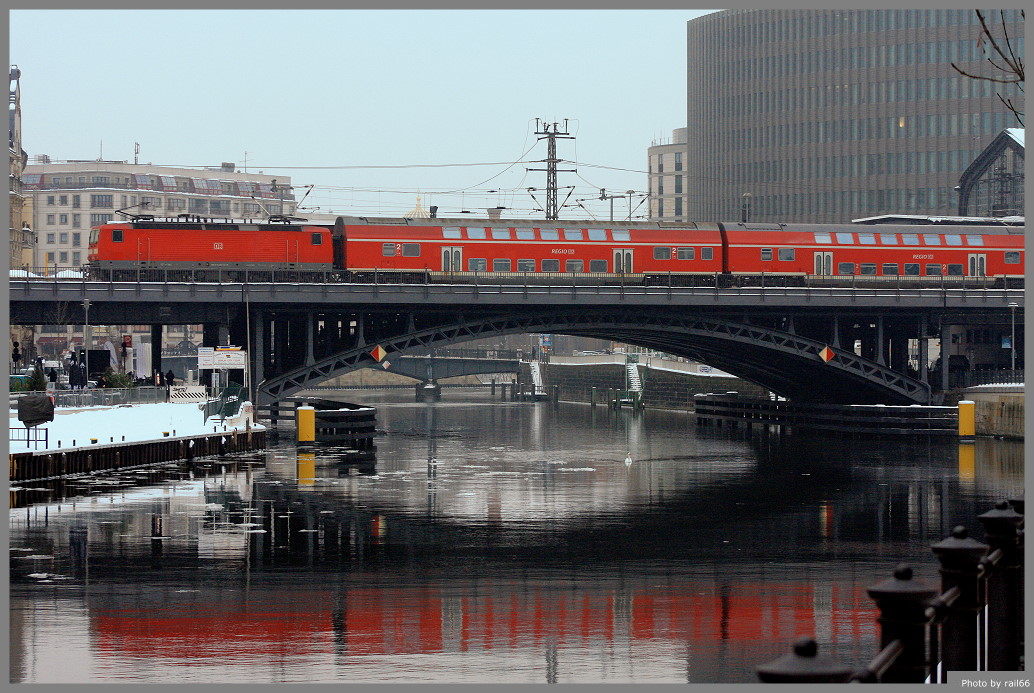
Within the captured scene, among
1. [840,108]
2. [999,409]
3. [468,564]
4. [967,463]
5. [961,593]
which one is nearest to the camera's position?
[961,593]

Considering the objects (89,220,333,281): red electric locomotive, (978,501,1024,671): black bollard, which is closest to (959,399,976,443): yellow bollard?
(89,220,333,281): red electric locomotive

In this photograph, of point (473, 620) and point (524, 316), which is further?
point (524, 316)

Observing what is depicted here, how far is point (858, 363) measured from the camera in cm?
8344

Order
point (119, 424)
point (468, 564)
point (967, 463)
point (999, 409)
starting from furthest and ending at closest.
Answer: point (999, 409), point (967, 463), point (119, 424), point (468, 564)

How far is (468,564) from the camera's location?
3631 cm

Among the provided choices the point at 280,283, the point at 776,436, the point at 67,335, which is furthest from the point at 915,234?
the point at 67,335

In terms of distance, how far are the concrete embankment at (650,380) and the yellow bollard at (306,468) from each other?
54.0 metres

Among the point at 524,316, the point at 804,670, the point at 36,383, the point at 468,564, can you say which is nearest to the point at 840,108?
the point at 524,316

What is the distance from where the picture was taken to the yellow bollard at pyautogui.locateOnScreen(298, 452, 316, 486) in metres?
56.4

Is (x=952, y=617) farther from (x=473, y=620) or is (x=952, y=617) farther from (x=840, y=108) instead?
(x=840, y=108)

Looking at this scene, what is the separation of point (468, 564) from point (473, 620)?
26.3ft

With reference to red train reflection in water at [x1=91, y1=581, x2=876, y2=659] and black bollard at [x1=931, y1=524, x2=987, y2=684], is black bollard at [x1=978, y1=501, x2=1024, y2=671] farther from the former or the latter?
red train reflection in water at [x1=91, y1=581, x2=876, y2=659]
